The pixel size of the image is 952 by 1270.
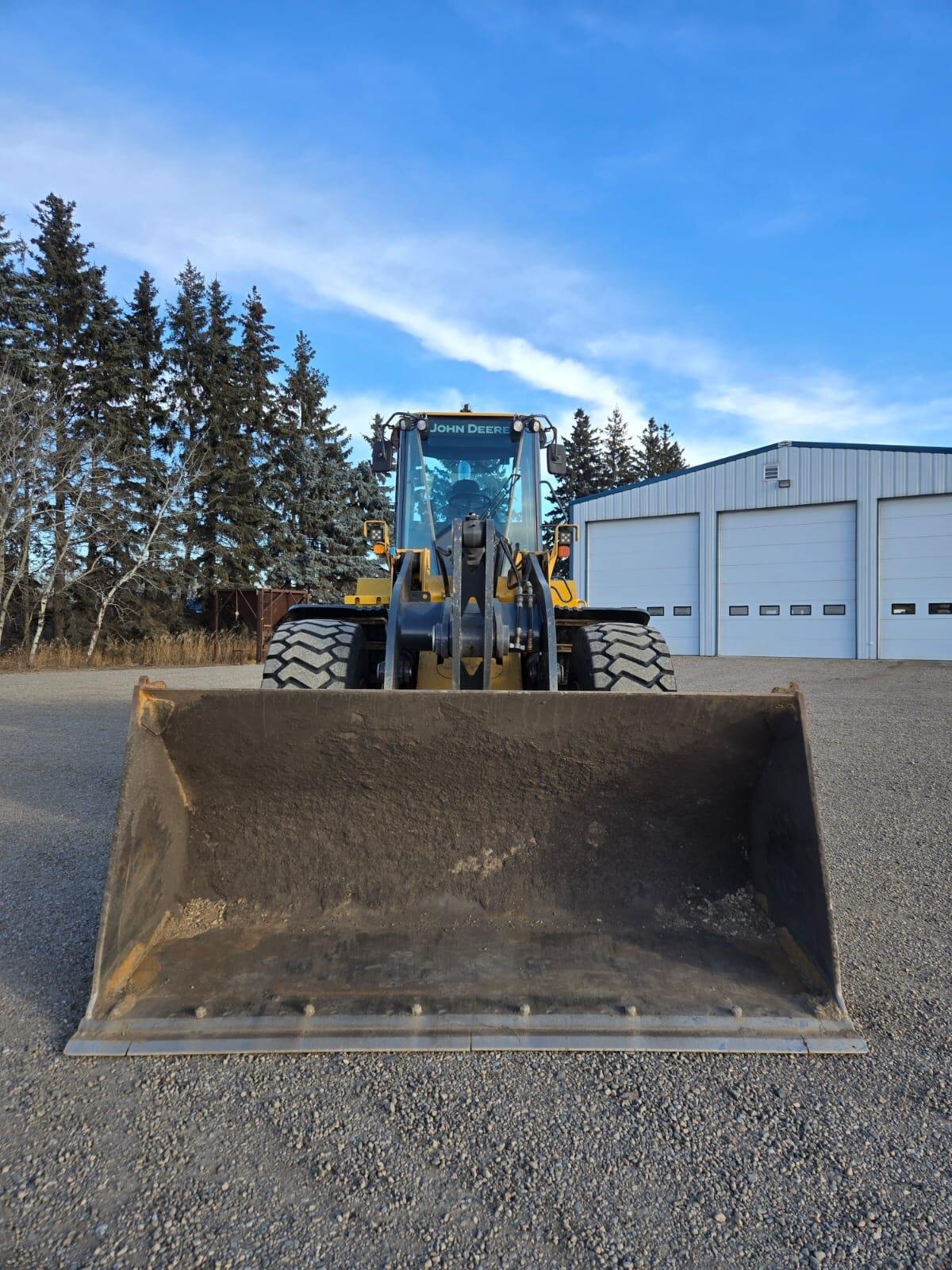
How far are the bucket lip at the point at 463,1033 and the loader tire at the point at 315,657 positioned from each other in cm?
Answer: 175

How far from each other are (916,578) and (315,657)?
58.4 feet

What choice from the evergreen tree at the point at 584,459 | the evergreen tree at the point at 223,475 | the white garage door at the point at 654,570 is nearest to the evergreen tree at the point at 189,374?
the evergreen tree at the point at 223,475

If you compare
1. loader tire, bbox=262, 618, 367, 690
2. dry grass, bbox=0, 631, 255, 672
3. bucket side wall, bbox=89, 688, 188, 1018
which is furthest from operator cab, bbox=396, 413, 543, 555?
dry grass, bbox=0, 631, 255, 672

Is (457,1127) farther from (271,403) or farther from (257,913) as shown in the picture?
(271,403)

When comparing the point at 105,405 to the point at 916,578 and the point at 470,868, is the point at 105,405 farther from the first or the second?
the point at 470,868

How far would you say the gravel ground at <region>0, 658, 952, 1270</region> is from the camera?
156 cm

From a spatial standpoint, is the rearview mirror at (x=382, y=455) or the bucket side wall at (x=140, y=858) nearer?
the bucket side wall at (x=140, y=858)

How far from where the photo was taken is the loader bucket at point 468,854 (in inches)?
96.7

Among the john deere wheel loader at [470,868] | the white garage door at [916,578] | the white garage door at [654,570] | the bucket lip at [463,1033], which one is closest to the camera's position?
the bucket lip at [463,1033]

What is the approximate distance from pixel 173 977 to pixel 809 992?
6.58ft

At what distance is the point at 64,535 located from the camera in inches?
814

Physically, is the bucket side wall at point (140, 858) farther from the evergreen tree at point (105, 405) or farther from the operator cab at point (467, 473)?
the evergreen tree at point (105, 405)

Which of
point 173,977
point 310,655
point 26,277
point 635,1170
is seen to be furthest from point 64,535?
point 635,1170

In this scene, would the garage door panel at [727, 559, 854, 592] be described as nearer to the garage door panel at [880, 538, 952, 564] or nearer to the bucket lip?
the garage door panel at [880, 538, 952, 564]
